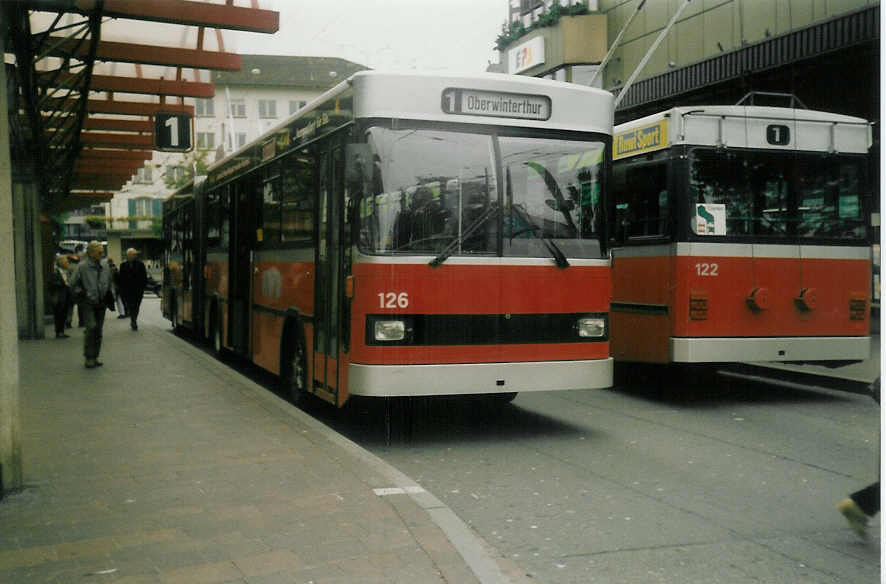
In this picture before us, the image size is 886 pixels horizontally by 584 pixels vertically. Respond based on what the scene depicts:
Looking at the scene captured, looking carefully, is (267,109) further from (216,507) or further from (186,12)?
(216,507)

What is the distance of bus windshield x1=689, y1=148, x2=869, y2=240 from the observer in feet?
32.4

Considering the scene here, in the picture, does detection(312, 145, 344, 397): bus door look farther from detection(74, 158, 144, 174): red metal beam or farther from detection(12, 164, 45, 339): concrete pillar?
detection(74, 158, 144, 174): red metal beam

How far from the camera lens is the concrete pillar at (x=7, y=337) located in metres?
5.48

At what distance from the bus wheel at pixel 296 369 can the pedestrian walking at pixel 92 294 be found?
3968 millimetres

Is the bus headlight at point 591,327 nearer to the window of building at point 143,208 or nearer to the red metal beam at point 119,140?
the red metal beam at point 119,140

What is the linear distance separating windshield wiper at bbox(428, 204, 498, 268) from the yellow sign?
3.04 metres

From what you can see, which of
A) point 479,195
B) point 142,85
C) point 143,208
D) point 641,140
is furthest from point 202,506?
point 143,208

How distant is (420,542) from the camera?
15.7 feet

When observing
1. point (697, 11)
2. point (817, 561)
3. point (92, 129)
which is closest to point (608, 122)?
point (817, 561)

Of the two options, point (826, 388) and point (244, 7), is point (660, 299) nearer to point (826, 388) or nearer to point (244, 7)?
point (826, 388)

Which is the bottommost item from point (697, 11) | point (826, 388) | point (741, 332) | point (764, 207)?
point (826, 388)

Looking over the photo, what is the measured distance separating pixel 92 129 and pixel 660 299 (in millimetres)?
15400

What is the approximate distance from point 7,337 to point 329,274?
316 cm

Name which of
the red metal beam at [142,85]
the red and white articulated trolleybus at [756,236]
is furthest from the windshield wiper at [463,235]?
the red metal beam at [142,85]
